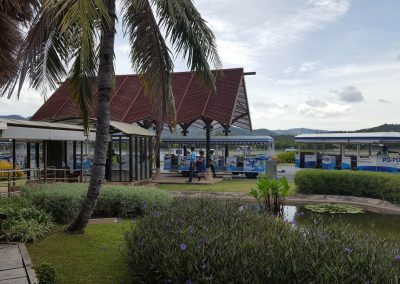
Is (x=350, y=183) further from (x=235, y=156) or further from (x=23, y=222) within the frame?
(x=23, y=222)

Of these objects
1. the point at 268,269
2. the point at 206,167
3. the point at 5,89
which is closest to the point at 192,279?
the point at 268,269

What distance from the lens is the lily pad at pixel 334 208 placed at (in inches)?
483

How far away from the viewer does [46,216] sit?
861cm

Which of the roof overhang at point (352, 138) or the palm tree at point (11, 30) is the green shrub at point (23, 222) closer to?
the palm tree at point (11, 30)

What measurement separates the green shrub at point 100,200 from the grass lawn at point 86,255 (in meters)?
0.80

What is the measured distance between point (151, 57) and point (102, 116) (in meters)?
1.43

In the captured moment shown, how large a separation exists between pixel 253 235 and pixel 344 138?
868 inches

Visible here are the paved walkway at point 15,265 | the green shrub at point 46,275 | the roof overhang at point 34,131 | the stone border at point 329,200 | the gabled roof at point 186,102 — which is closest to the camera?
the green shrub at point 46,275

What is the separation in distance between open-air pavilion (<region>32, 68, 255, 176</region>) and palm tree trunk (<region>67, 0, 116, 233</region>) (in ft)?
42.3

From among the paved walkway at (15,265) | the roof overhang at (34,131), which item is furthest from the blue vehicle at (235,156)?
the paved walkway at (15,265)

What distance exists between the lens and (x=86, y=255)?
677 centimetres

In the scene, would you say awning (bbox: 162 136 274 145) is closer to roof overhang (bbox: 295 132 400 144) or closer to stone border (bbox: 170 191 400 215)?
roof overhang (bbox: 295 132 400 144)

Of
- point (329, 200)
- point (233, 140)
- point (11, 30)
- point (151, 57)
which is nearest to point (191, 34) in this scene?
point (151, 57)

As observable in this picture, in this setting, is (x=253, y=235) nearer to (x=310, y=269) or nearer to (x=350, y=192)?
(x=310, y=269)
